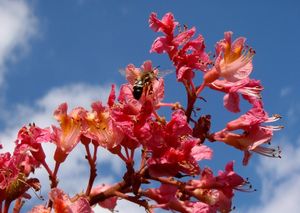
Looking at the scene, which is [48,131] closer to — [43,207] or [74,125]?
[74,125]

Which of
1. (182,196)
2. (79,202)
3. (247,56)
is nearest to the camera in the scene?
(79,202)

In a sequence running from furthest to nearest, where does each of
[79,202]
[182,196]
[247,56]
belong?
1. [247,56]
2. [182,196]
3. [79,202]

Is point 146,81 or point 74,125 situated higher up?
point 146,81

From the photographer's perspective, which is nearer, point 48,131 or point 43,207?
point 43,207

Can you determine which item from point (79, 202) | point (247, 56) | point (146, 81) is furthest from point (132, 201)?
point (247, 56)
